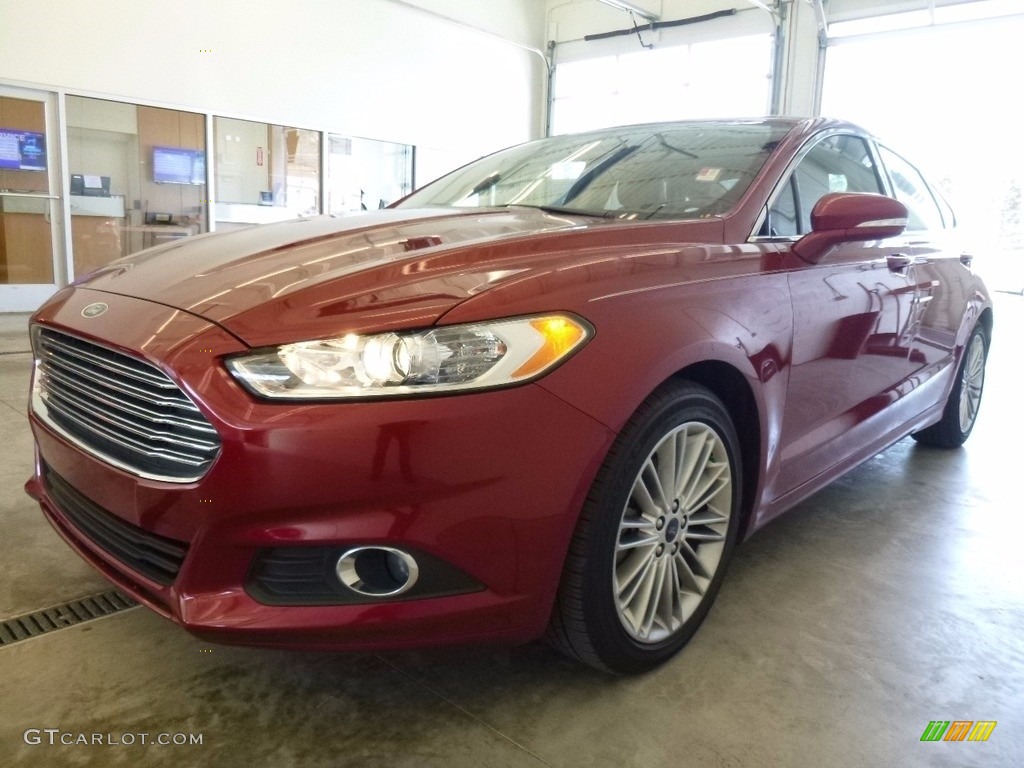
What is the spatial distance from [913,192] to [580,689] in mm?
2420

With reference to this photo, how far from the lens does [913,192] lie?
3.03 metres

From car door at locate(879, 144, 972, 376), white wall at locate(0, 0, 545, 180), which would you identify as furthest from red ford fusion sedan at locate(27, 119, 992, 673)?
white wall at locate(0, 0, 545, 180)

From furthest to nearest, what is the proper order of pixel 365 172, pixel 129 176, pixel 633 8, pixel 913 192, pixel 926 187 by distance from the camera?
pixel 633 8, pixel 365 172, pixel 129 176, pixel 926 187, pixel 913 192

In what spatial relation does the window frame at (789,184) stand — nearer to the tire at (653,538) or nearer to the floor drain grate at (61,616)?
the tire at (653,538)

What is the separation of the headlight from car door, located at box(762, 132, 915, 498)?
3.09 feet

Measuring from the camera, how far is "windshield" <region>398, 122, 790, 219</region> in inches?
79.1

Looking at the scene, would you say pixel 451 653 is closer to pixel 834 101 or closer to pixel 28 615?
pixel 28 615

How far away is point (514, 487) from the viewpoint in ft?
4.23

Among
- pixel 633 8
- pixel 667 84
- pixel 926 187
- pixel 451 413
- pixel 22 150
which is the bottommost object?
pixel 451 413

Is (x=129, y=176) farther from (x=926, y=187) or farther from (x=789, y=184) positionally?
(x=789, y=184)

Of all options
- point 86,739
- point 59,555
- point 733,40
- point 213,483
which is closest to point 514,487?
point 213,483

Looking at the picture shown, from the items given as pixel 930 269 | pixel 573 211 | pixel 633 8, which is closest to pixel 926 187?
pixel 930 269

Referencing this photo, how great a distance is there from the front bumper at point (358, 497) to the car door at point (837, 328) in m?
0.86

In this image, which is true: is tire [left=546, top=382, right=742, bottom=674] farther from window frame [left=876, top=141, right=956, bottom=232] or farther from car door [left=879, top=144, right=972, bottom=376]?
window frame [left=876, top=141, right=956, bottom=232]
